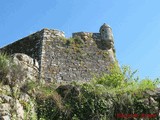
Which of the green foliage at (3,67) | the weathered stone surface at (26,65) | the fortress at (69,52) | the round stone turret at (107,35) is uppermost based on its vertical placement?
the round stone turret at (107,35)

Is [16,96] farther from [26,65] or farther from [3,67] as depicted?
[26,65]

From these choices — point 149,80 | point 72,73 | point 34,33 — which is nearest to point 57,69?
point 72,73

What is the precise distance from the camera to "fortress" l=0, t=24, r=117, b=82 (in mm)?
13242

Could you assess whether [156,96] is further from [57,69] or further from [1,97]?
[57,69]

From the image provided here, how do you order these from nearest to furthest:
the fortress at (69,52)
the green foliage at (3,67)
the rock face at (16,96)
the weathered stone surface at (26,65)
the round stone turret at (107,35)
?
the rock face at (16,96) < the green foliage at (3,67) < the weathered stone surface at (26,65) < the fortress at (69,52) < the round stone turret at (107,35)

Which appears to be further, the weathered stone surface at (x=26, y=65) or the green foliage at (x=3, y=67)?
the weathered stone surface at (x=26, y=65)

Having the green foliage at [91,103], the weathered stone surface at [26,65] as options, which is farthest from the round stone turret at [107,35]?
the green foliage at [91,103]

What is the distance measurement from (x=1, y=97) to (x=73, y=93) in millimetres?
1801

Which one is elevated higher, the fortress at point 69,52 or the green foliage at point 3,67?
the fortress at point 69,52

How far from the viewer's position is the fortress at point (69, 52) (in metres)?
13.2

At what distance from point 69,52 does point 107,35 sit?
1.91 meters

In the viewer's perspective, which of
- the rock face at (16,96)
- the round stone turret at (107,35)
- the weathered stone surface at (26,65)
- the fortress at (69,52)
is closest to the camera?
the rock face at (16,96)

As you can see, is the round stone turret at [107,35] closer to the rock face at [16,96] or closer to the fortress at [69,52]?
the fortress at [69,52]

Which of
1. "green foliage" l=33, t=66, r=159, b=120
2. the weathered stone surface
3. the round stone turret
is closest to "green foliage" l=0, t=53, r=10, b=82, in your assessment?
the weathered stone surface
